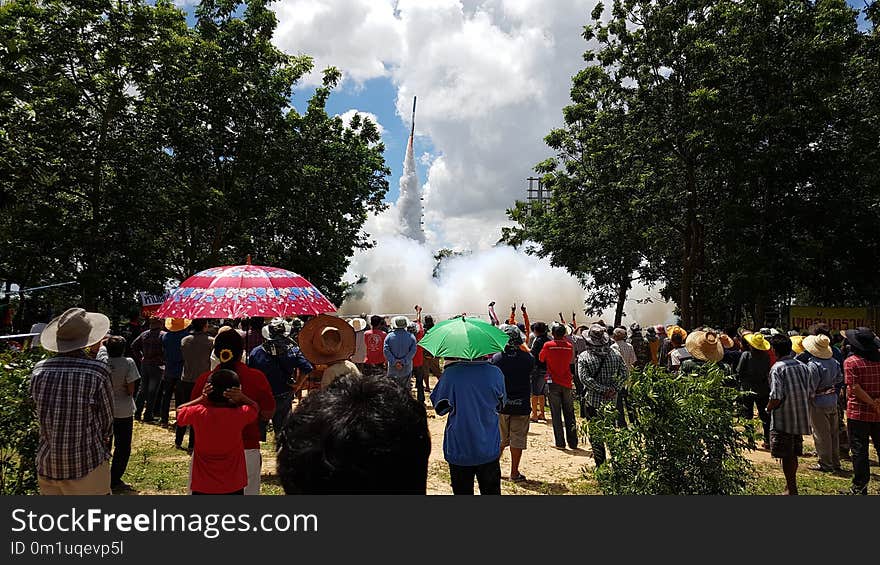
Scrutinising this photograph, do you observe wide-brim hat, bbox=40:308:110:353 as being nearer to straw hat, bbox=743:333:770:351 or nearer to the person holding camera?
the person holding camera

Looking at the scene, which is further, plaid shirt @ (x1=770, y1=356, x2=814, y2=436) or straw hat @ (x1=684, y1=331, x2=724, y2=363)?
straw hat @ (x1=684, y1=331, x2=724, y2=363)

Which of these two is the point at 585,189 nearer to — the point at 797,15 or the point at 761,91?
the point at 761,91

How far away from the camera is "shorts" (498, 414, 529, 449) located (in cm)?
745

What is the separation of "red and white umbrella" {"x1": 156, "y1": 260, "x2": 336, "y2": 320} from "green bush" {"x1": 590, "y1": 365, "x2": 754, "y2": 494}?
3.26m

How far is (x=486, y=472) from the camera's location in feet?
16.3

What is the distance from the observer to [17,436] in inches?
189

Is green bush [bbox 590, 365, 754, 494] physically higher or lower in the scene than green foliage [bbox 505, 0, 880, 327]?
lower

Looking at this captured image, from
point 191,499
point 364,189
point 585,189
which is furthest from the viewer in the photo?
point 364,189

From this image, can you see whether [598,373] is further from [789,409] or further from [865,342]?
[865,342]

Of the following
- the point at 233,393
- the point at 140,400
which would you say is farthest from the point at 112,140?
the point at 233,393

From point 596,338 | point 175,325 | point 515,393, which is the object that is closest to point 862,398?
point 596,338

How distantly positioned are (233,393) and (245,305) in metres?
2.11

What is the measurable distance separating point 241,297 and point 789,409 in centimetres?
592

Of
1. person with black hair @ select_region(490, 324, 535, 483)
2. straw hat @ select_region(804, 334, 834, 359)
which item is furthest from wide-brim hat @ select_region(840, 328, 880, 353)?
person with black hair @ select_region(490, 324, 535, 483)
